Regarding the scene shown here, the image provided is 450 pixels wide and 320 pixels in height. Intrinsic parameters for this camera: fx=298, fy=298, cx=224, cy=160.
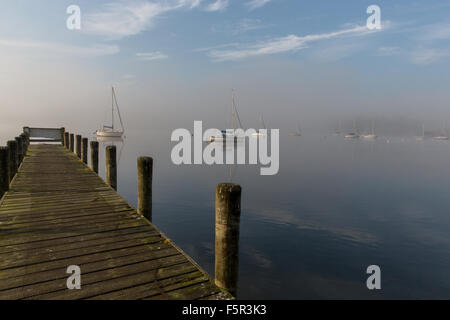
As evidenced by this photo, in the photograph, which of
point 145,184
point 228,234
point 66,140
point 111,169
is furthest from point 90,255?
point 66,140

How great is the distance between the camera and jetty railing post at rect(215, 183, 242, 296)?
4.55 m

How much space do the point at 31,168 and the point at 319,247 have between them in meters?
14.1

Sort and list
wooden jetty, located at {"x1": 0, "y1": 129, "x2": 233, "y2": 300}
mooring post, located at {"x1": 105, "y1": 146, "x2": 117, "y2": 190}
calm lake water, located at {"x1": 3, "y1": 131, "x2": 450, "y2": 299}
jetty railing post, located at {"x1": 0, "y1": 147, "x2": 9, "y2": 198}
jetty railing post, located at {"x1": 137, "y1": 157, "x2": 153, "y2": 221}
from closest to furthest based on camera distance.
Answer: wooden jetty, located at {"x1": 0, "y1": 129, "x2": 233, "y2": 300} → jetty railing post, located at {"x1": 137, "y1": 157, "x2": 153, "y2": 221} → jetty railing post, located at {"x1": 0, "y1": 147, "x2": 9, "y2": 198} → calm lake water, located at {"x1": 3, "y1": 131, "x2": 450, "y2": 299} → mooring post, located at {"x1": 105, "y1": 146, "x2": 117, "y2": 190}

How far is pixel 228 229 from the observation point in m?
4.61

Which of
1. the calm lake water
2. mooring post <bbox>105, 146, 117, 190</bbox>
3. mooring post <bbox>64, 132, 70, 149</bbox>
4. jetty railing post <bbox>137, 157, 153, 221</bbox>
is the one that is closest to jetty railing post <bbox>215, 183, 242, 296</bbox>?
jetty railing post <bbox>137, 157, 153, 221</bbox>

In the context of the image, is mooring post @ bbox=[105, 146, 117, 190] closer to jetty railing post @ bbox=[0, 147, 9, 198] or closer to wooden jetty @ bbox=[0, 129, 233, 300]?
wooden jetty @ bbox=[0, 129, 233, 300]

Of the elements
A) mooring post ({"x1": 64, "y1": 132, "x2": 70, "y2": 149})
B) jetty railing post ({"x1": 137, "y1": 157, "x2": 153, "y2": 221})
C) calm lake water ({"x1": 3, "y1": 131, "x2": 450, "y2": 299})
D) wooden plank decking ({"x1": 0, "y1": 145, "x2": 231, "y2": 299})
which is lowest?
calm lake water ({"x1": 3, "y1": 131, "x2": 450, "y2": 299})

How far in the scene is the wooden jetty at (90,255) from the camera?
410 centimetres

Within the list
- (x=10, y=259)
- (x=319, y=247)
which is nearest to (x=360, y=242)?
(x=319, y=247)

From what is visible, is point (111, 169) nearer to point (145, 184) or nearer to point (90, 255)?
point (145, 184)

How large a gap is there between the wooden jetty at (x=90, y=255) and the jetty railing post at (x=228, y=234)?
0.79 feet

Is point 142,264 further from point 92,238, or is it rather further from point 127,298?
point 92,238

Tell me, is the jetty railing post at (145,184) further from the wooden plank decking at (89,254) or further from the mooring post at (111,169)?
the mooring post at (111,169)
